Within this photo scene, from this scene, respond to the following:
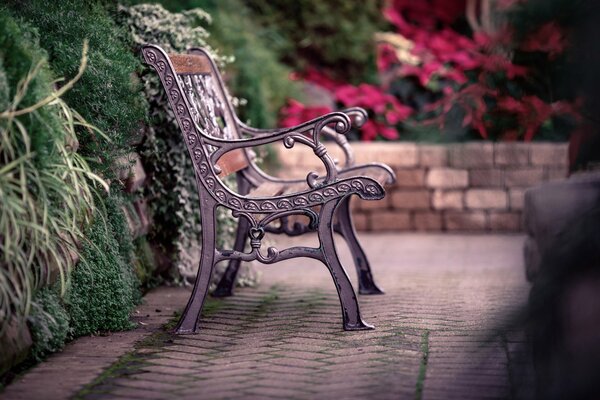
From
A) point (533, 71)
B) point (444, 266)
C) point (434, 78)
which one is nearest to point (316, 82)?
point (434, 78)

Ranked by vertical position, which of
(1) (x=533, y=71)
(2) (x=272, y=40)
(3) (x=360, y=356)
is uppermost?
(2) (x=272, y=40)

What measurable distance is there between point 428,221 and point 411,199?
0.72ft

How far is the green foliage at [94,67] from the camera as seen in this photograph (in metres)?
4.04

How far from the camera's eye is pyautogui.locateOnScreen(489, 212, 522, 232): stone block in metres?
7.66

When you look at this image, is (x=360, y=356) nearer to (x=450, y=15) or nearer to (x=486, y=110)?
(x=486, y=110)

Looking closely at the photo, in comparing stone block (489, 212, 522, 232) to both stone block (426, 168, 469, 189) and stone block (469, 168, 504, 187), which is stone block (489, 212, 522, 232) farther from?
stone block (426, 168, 469, 189)

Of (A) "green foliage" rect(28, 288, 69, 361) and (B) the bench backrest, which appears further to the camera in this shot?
(B) the bench backrest

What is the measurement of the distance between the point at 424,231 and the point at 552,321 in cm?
529

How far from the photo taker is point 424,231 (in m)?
7.78

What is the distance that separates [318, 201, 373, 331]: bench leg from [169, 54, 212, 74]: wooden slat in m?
0.89

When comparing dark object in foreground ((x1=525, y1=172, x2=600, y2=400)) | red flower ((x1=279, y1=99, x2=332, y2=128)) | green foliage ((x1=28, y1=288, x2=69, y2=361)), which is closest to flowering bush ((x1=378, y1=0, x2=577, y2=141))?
dark object in foreground ((x1=525, y1=172, x2=600, y2=400))

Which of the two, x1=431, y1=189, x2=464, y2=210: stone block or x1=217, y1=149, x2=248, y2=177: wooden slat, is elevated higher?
x1=217, y1=149, x2=248, y2=177: wooden slat

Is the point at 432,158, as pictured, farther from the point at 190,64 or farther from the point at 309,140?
the point at 309,140

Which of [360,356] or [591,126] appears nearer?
[591,126]
